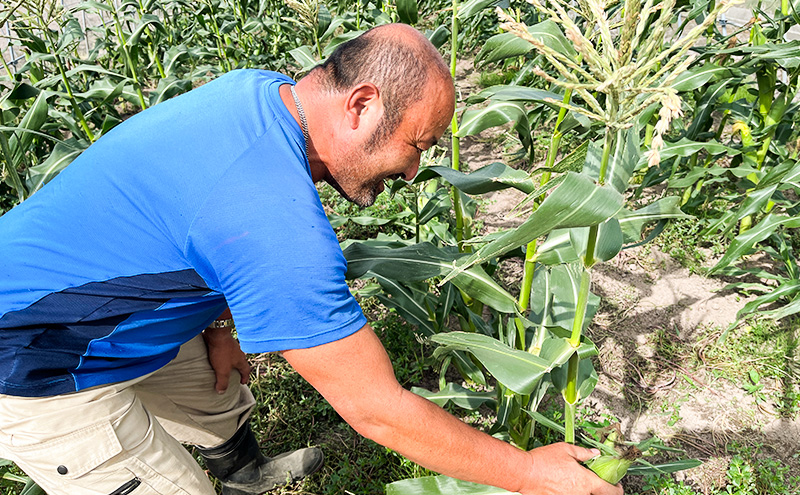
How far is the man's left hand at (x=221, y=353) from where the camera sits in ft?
7.86

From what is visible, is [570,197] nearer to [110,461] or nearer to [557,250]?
[557,250]

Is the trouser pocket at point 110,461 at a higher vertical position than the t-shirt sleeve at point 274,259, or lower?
lower

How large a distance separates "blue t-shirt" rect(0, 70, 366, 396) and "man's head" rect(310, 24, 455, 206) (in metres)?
0.15

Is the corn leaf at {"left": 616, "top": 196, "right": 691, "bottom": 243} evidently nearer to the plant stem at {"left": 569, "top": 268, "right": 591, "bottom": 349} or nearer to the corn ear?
the plant stem at {"left": 569, "top": 268, "right": 591, "bottom": 349}

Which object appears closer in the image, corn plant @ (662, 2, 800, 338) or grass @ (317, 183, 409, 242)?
corn plant @ (662, 2, 800, 338)

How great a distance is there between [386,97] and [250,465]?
1882 mm

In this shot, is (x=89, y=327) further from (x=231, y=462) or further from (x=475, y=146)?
(x=475, y=146)

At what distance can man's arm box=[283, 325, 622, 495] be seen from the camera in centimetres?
137

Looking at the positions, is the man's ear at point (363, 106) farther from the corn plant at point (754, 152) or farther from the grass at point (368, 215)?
the grass at point (368, 215)

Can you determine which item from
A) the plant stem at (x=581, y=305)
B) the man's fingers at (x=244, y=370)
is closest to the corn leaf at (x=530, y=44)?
the plant stem at (x=581, y=305)

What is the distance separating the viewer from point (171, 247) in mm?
1468

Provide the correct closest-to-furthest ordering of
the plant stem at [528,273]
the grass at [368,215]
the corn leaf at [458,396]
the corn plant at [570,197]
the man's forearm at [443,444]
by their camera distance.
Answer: the corn plant at [570,197]
the man's forearm at [443,444]
the plant stem at [528,273]
the corn leaf at [458,396]
the grass at [368,215]

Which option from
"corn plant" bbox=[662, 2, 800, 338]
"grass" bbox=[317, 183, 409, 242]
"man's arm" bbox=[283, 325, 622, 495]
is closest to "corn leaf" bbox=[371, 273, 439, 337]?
"man's arm" bbox=[283, 325, 622, 495]

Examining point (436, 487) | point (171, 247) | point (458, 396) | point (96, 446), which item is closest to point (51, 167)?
point (96, 446)
